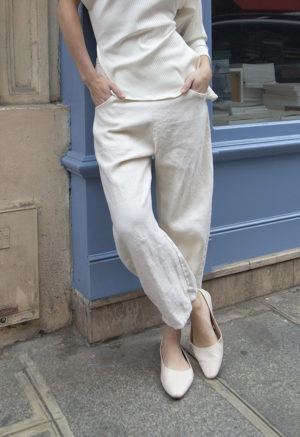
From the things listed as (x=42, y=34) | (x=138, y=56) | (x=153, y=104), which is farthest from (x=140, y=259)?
(x=42, y=34)

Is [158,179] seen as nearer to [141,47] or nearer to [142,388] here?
[141,47]

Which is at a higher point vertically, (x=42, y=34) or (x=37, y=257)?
(x=42, y=34)

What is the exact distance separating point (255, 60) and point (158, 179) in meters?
1.37

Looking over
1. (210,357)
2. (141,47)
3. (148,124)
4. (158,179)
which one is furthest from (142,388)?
(141,47)

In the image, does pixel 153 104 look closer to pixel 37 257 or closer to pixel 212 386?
pixel 37 257

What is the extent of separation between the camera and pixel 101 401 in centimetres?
A: 245

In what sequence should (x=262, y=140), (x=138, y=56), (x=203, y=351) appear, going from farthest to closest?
(x=262, y=140) → (x=203, y=351) → (x=138, y=56)

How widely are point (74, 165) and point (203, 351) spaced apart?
1.04m

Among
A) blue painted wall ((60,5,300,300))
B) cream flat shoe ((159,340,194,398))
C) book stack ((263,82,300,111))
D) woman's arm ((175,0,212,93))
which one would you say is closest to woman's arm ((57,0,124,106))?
blue painted wall ((60,5,300,300))

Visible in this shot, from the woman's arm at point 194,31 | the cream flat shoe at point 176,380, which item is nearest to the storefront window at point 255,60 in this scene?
the woman's arm at point 194,31

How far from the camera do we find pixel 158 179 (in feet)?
8.27

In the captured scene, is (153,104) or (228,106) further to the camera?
(228,106)

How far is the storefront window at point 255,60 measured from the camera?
10.8ft

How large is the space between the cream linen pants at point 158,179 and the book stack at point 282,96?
1192 millimetres
